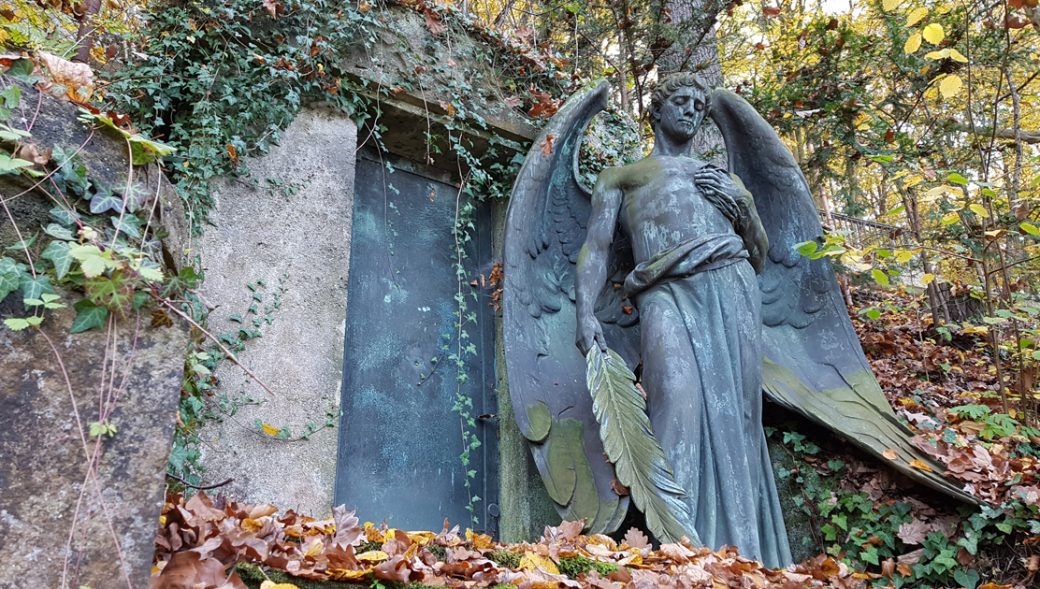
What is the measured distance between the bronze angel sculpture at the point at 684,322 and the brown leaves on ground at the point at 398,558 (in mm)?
518

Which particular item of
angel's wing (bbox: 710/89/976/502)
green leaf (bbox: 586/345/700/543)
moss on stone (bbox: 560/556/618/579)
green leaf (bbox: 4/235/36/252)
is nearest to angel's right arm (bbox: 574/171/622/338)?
green leaf (bbox: 586/345/700/543)

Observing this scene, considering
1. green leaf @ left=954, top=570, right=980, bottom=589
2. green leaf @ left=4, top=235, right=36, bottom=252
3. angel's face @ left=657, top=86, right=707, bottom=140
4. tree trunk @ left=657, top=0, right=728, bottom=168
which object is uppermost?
tree trunk @ left=657, top=0, right=728, bottom=168

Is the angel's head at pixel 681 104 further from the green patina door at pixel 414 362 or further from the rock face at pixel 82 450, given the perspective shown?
the rock face at pixel 82 450

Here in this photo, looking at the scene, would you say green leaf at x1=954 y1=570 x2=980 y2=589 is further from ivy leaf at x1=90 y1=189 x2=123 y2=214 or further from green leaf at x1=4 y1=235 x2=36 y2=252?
green leaf at x1=4 y1=235 x2=36 y2=252

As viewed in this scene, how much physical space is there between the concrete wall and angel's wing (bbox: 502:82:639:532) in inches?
33.2

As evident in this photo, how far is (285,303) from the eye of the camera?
12.7 feet

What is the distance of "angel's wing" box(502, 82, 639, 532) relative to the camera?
12.3 ft

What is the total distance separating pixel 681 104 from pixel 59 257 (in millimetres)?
3152

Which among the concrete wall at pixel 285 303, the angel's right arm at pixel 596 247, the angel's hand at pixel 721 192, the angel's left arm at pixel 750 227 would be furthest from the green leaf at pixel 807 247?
the concrete wall at pixel 285 303

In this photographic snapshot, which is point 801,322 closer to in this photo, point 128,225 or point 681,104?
point 681,104

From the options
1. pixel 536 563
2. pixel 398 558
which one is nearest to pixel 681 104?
pixel 536 563

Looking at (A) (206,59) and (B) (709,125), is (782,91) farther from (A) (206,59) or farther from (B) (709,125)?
(A) (206,59)

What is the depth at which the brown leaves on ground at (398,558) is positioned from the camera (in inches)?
70.2

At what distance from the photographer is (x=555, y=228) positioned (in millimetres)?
4465
